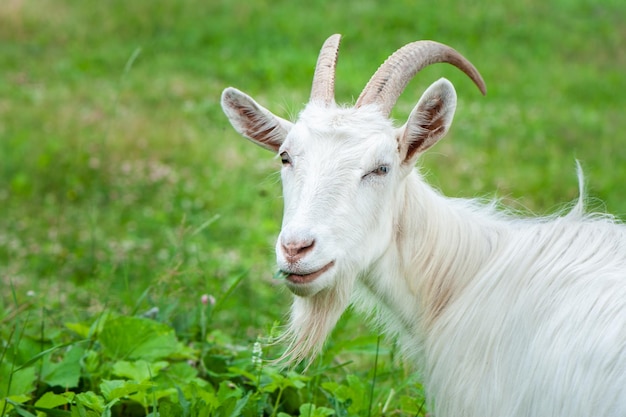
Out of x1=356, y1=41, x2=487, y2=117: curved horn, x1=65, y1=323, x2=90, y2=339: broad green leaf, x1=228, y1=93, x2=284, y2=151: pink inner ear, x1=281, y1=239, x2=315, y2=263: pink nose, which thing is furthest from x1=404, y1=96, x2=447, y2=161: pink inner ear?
x1=65, y1=323, x2=90, y2=339: broad green leaf

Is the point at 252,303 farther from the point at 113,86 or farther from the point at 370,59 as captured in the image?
the point at 370,59

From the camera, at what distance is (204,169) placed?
10727 mm

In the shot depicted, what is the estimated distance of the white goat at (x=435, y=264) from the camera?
3.46 meters

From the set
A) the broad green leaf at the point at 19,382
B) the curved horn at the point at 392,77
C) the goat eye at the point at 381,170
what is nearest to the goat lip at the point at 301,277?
the goat eye at the point at 381,170

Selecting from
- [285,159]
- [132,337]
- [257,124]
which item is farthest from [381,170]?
[132,337]

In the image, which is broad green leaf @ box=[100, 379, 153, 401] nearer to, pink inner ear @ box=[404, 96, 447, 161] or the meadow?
the meadow

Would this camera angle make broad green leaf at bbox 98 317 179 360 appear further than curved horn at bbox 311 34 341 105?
Yes

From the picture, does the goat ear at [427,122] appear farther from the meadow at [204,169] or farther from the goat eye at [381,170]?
the meadow at [204,169]

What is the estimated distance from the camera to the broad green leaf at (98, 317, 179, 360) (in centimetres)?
438

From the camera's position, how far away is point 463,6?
19406 mm

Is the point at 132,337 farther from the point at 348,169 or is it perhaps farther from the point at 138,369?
the point at 348,169

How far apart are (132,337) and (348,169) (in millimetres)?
1424

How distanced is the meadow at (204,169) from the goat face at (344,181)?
1.41 feet

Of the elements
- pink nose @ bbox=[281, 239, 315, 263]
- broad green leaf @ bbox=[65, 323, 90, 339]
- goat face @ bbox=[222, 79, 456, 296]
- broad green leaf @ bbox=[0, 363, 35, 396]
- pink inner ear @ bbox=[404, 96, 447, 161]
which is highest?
pink inner ear @ bbox=[404, 96, 447, 161]
